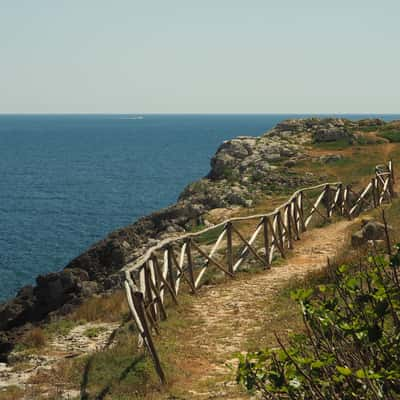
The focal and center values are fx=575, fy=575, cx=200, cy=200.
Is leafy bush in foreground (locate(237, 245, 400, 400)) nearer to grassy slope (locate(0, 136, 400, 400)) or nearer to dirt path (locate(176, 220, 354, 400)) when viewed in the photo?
dirt path (locate(176, 220, 354, 400))

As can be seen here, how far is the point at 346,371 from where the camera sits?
13.0 ft

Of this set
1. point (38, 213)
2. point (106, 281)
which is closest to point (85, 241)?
point (38, 213)

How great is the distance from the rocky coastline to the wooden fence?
502 centimetres

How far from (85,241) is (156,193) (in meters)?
33.3

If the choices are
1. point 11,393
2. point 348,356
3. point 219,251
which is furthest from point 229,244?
point 348,356

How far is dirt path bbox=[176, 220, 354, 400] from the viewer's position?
1063 cm

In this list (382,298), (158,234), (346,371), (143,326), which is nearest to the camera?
(346,371)

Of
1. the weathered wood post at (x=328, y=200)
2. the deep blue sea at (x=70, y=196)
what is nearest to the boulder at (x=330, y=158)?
the weathered wood post at (x=328, y=200)

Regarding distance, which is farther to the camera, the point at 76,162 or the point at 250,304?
the point at 76,162

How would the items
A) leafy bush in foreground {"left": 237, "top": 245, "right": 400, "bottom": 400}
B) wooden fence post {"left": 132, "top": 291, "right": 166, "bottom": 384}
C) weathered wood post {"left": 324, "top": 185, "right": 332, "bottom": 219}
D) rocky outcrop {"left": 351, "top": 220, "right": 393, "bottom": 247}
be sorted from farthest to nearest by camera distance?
weathered wood post {"left": 324, "top": 185, "right": 332, "bottom": 219} → rocky outcrop {"left": 351, "top": 220, "right": 393, "bottom": 247} → wooden fence post {"left": 132, "top": 291, "right": 166, "bottom": 384} → leafy bush in foreground {"left": 237, "top": 245, "right": 400, "bottom": 400}

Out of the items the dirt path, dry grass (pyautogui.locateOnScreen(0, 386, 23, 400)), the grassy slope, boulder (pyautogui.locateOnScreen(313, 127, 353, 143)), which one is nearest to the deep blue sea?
boulder (pyautogui.locateOnScreen(313, 127, 353, 143))

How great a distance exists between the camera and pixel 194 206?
1544 inches

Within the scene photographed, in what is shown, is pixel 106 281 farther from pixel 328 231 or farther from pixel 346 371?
pixel 346 371

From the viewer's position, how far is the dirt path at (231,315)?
10.6 meters
